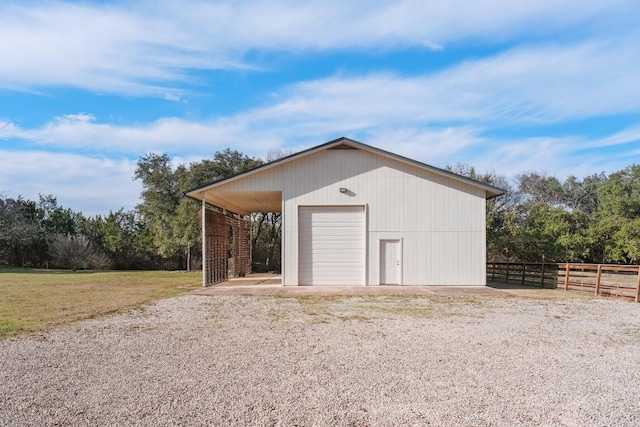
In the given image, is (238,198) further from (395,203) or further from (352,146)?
(395,203)

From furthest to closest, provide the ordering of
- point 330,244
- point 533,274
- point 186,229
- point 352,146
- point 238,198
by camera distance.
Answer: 1. point 186,229
2. point 238,198
3. point 533,274
4. point 330,244
5. point 352,146

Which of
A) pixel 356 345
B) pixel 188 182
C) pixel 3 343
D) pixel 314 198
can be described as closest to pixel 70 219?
pixel 188 182

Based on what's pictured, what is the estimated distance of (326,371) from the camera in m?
5.35

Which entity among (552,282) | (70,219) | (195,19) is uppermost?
(195,19)

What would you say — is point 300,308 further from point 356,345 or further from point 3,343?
point 3,343

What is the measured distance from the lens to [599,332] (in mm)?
8000

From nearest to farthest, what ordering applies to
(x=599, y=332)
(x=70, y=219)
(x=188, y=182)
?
(x=599, y=332)
(x=188, y=182)
(x=70, y=219)

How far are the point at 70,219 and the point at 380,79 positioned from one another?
28585mm

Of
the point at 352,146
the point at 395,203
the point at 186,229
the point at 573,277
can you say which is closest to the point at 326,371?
the point at 395,203

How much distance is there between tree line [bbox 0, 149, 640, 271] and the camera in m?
25.9

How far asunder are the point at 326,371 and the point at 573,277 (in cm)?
1412

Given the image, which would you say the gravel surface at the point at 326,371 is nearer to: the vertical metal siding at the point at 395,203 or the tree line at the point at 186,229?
the vertical metal siding at the point at 395,203

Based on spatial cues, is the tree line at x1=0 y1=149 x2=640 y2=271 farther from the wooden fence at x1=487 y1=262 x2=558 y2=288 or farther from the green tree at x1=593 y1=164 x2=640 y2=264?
the wooden fence at x1=487 y1=262 x2=558 y2=288

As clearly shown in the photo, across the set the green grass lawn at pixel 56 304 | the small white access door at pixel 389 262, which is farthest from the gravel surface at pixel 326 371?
the small white access door at pixel 389 262
